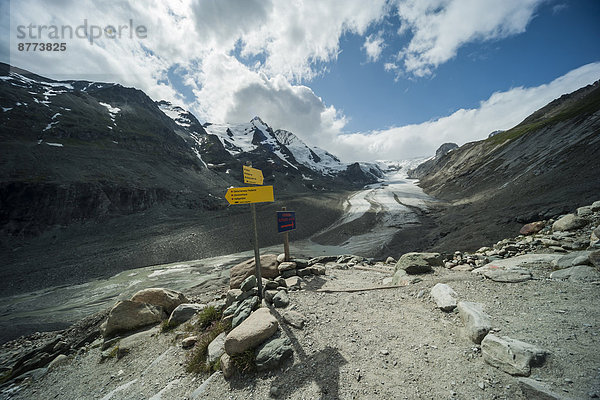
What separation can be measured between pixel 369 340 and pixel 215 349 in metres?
3.71

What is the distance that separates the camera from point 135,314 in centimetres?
782

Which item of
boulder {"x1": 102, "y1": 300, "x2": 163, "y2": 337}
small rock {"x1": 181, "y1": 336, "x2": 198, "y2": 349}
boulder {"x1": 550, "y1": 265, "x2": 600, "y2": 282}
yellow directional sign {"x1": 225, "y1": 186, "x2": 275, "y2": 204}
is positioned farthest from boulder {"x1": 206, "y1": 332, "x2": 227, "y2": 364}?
boulder {"x1": 550, "y1": 265, "x2": 600, "y2": 282}

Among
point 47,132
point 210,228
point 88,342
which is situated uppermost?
point 47,132

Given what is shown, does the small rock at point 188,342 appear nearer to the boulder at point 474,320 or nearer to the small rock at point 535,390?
the boulder at point 474,320

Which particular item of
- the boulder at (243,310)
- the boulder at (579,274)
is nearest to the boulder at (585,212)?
the boulder at (579,274)

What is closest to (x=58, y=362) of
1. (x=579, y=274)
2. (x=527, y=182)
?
(x=579, y=274)

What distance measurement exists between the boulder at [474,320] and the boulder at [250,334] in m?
4.21

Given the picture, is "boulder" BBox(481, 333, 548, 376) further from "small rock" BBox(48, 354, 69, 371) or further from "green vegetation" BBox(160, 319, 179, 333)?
"small rock" BBox(48, 354, 69, 371)

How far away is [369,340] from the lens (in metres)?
4.82

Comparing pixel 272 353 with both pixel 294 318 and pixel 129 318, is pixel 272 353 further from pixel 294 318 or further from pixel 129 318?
pixel 129 318

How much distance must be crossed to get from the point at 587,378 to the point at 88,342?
1410 centimetres

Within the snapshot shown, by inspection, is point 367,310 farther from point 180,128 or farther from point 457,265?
point 180,128

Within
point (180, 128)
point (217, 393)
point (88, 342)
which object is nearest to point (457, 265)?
point (217, 393)

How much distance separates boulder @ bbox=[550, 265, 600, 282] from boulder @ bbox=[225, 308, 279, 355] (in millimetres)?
7840
